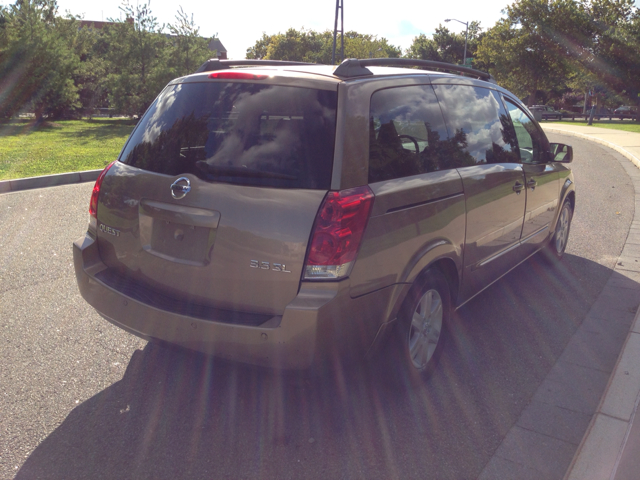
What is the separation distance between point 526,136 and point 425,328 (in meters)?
2.33

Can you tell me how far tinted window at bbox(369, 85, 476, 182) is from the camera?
9.64 ft

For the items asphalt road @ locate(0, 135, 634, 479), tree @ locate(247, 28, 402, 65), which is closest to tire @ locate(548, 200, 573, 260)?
asphalt road @ locate(0, 135, 634, 479)

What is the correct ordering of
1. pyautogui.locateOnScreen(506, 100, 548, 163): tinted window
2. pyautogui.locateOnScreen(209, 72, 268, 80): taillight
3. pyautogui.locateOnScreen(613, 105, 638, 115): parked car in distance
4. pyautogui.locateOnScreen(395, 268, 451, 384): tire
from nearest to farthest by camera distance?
1. pyautogui.locateOnScreen(209, 72, 268, 80): taillight
2. pyautogui.locateOnScreen(395, 268, 451, 384): tire
3. pyautogui.locateOnScreen(506, 100, 548, 163): tinted window
4. pyautogui.locateOnScreen(613, 105, 638, 115): parked car in distance

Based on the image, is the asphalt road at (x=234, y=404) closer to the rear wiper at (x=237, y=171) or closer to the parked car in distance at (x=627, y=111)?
the rear wiper at (x=237, y=171)

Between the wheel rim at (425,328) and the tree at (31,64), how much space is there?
22.0 m

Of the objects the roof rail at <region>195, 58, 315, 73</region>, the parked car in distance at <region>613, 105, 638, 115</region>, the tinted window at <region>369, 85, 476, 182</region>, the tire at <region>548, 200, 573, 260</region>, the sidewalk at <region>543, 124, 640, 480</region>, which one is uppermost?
the roof rail at <region>195, 58, 315, 73</region>

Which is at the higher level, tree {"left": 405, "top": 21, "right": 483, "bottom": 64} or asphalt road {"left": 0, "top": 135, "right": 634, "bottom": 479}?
tree {"left": 405, "top": 21, "right": 483, "bottom": 64}

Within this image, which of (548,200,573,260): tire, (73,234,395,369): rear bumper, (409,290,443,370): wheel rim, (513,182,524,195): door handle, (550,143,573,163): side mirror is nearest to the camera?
(73,234,395,369): rear bumper

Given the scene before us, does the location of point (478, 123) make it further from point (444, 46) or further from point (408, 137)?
point (444, 46)

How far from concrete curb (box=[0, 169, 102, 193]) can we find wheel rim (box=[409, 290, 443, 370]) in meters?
7.90

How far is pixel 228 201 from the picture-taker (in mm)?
2703

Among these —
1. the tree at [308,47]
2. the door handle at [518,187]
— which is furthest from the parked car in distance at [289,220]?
the tree at [308,47]

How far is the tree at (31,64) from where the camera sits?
20875 mm

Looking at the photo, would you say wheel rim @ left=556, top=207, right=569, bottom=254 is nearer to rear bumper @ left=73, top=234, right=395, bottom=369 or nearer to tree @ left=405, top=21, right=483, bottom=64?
rear bumper @ left=73, top=234, right=395, bottom=369
